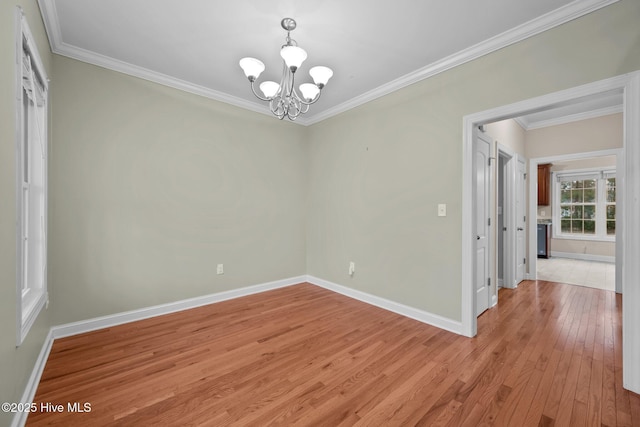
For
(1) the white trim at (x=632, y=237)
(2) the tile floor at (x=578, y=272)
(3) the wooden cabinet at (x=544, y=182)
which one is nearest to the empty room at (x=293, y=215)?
(1) the white trim at (x=632, y=237)

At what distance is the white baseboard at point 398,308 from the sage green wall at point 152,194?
88cm

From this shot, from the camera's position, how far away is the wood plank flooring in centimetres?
162

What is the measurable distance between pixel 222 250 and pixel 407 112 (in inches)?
115

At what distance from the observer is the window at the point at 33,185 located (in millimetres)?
1797

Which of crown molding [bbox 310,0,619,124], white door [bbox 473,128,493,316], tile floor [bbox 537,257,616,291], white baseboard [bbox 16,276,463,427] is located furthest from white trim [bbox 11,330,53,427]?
tile floor [bbox 537,257,616,291]

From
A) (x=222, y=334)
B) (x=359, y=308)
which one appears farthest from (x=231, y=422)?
(x=359, y=308)

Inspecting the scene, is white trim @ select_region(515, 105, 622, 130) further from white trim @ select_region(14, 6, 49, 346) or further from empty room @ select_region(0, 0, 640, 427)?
white trim @ select_region(14, 6, 49, 346)

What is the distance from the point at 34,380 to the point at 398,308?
127 inches

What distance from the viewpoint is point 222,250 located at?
3572 millimetres

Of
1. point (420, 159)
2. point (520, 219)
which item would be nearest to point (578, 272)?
point (520, 219)

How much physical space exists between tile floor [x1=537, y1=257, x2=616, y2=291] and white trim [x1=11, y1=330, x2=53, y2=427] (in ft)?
Result: 21.8

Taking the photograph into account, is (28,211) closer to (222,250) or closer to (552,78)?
(222,250)

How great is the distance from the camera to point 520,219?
14.7 ft

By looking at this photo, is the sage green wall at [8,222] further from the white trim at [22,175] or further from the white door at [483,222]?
the white door at [483,222]
